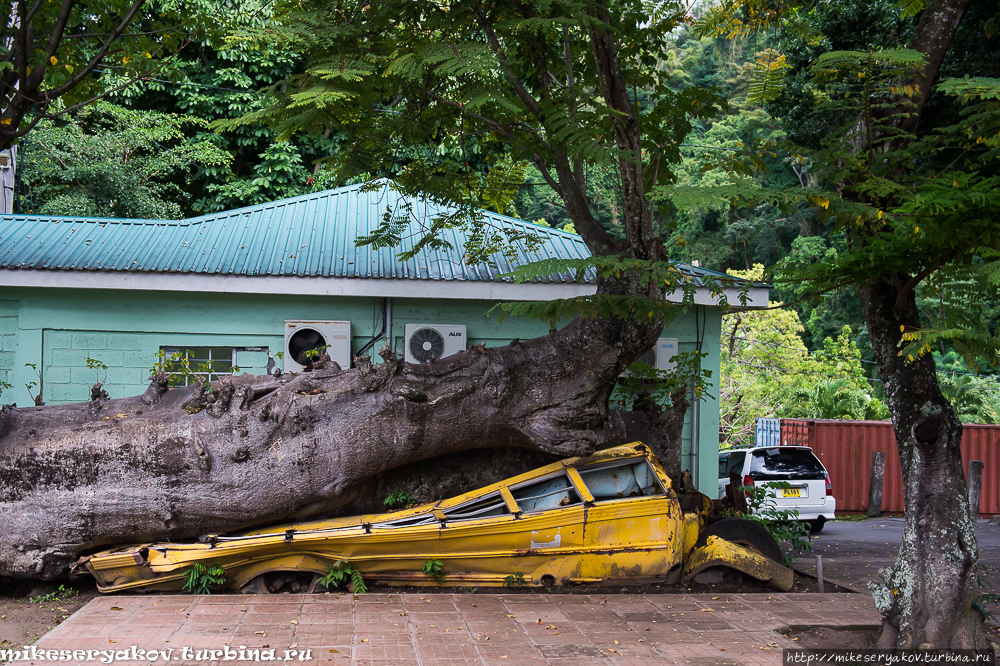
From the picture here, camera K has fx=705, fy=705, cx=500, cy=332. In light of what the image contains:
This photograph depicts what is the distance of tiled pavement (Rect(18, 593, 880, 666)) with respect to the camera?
5531 millimetres

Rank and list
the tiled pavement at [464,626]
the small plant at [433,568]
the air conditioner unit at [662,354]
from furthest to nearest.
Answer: the air conditioner unit at [662,354] < the small plant at [433,568] < the tiled pavement at [464,626]

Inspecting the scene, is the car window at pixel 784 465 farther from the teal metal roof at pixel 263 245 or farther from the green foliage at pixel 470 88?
the green foliage at pixel 470 88

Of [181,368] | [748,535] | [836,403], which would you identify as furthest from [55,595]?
[836,403]

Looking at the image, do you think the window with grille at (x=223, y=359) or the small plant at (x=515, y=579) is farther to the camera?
the window with grille at (x=223, y=359)

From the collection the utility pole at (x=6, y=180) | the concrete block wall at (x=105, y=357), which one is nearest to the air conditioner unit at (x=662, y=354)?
the concrete block wall at (x=105, y=357)

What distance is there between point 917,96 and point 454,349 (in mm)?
6247

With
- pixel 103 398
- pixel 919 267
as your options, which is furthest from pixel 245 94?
pixel 919 267

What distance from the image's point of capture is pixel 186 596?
698 centimetres

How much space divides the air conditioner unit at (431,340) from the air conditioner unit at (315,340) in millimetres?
834

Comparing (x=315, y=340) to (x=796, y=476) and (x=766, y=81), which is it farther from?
A: (x=796, y=476)

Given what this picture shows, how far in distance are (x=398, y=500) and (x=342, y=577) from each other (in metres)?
1.07

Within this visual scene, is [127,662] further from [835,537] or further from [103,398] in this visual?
[835,537]

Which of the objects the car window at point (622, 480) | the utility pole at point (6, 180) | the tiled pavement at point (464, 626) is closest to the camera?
the tiled pavement at point (464, 626)

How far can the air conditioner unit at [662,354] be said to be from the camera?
1050cm
